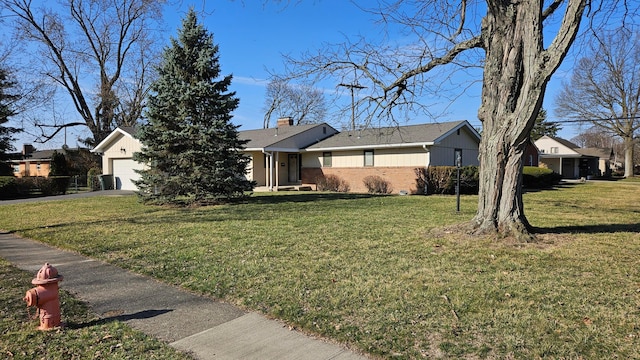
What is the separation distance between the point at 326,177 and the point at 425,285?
19.3 metres

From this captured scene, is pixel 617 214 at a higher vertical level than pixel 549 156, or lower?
lower

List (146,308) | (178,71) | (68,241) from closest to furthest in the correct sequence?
(146,308), (68,241), (178,71)

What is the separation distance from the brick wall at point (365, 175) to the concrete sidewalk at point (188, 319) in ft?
54.5

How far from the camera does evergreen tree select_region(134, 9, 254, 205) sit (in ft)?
46.5

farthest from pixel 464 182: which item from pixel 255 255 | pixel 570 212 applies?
pixel 255 255

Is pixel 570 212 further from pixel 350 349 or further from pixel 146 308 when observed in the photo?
pixel 146 308

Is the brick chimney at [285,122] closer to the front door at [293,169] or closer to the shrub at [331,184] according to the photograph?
the front door at [293,169]

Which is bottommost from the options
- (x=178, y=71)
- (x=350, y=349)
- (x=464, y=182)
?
(x=350, y=349)

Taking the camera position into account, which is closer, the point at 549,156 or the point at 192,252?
the point at 192,252

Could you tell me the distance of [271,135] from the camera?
26.6 metres

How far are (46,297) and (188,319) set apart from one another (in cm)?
127

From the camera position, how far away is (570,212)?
466 inches

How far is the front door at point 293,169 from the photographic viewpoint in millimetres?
26734

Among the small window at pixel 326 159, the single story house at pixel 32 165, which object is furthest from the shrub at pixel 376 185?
the single story house at pixel 32 165
